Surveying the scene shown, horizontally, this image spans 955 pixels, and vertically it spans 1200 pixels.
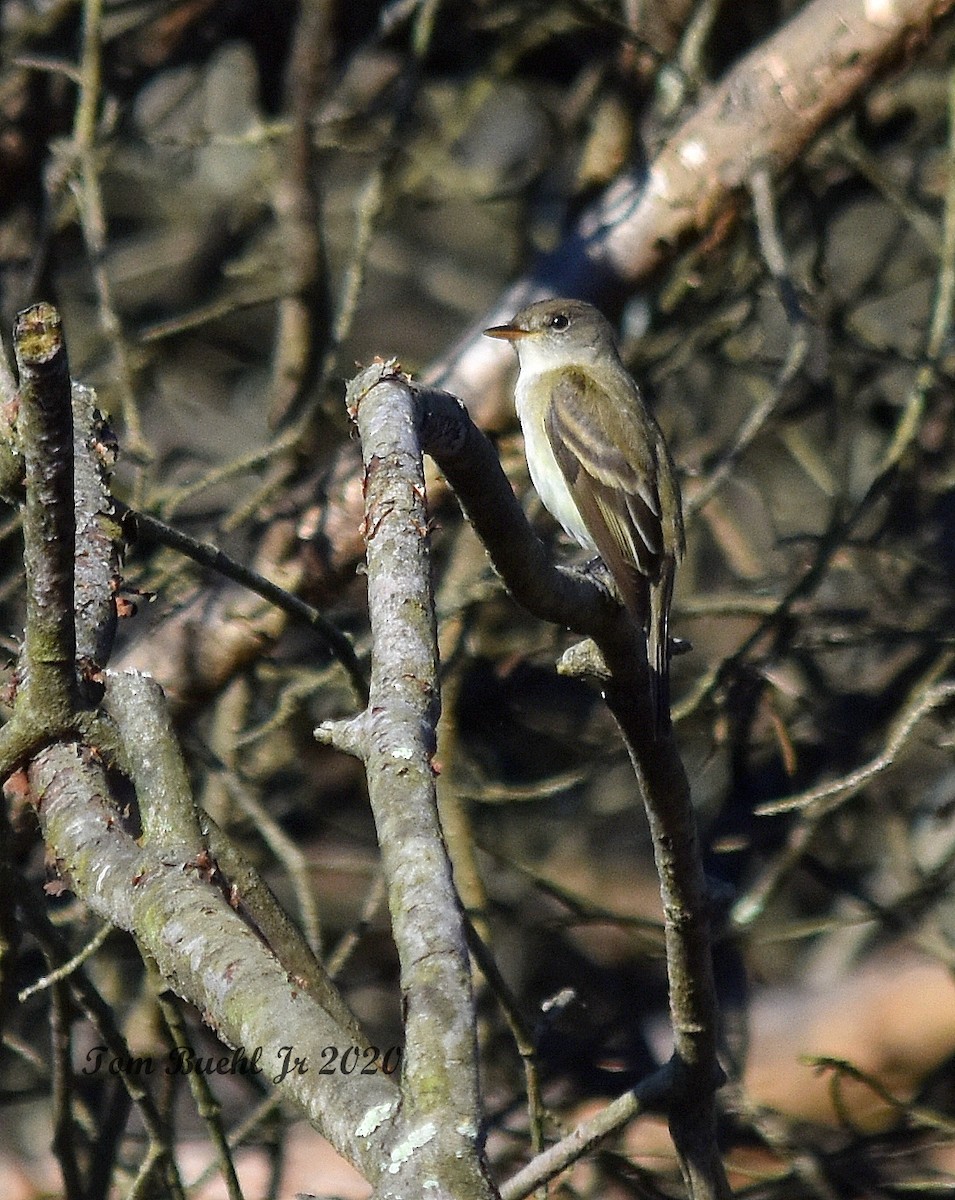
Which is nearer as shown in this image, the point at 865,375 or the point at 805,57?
the point at 805,57

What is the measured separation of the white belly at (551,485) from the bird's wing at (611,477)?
0.02 meters

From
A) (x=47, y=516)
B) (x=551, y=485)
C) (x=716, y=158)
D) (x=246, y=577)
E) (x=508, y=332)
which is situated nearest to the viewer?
(x=47, y=516)

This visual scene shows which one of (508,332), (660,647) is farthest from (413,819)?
(508,332)

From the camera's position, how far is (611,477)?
482 cm

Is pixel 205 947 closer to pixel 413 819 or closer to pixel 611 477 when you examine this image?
pixel 413 819

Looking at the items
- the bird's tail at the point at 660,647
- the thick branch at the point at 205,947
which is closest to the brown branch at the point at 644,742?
the bird's tail at the point at 660,647

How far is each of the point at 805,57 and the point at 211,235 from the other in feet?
11.4

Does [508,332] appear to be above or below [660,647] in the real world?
above

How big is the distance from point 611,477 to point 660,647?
0.92m

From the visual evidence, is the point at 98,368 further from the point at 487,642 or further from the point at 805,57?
the point at 805,57

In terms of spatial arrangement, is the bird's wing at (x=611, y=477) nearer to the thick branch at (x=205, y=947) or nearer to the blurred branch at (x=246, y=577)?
the blurred branch at (x=246, y=577)

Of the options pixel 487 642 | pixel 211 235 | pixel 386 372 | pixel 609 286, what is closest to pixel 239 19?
pixel 211 235

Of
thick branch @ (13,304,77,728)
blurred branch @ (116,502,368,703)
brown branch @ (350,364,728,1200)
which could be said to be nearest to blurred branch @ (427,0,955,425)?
blurred branch @ (116,502,368,703)

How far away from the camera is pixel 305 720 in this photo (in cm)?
596
